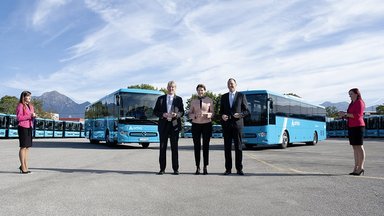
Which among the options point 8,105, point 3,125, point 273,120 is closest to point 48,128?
point 3,125

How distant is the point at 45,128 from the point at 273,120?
35.1 meters

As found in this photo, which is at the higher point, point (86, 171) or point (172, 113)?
point (172, 113)

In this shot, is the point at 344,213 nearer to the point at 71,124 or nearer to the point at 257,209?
the point at 257,209

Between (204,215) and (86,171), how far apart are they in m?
5.16

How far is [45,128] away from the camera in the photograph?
46219 mm

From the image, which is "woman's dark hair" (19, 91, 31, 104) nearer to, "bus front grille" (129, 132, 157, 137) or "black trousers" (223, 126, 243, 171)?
"black trousers" (223, 126, 243, 171)

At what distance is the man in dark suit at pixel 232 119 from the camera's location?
27.8 ft

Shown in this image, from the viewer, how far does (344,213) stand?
15.3 ft

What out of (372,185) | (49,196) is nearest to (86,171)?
(49,196)

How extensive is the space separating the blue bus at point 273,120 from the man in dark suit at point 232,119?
10.1 m

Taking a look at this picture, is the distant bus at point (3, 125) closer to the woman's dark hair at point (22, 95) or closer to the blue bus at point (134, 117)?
the blue bus at point (134, 117)

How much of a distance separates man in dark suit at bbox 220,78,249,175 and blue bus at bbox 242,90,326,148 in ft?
33.2

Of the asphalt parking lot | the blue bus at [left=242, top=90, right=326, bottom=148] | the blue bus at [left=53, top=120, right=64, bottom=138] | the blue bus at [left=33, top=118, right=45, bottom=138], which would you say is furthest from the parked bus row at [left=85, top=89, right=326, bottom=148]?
the blue bus at [left=53, top=120, right=64, bottom=138]

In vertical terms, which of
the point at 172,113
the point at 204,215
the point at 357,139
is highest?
the point at 172,113
